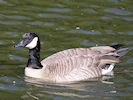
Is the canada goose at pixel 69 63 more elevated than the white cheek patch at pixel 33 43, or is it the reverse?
the white cheek patch at pixel 33 43

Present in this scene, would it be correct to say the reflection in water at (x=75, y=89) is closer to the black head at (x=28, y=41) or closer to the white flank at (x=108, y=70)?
the white flank at (x=108, y=70)

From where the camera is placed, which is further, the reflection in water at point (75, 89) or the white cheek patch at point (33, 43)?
the white cheek patch at point (33, 43)

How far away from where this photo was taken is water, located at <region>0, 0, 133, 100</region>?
1291cm

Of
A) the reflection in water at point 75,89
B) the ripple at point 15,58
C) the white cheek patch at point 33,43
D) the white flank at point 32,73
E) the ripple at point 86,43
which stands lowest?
the reflection in water at point 75,89

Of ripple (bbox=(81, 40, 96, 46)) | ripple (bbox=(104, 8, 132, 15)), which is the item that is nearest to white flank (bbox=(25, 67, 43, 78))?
ripple (bbox=(81, 40, 96, 46))

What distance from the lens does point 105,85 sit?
531 inches

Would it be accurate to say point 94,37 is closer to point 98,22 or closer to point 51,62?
point 98,22

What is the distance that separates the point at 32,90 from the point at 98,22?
16.2 ft

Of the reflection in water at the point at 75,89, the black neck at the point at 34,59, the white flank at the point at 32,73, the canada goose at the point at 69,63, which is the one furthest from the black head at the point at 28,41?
the reflection in water at the point at 75,89

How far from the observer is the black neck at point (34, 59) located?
14.0 m

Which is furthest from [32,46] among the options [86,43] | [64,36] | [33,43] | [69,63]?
[64,36]

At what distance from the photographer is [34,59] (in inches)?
552

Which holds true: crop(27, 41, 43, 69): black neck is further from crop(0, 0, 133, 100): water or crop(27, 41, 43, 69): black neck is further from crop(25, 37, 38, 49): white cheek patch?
crop(0, 0, 133, 100): water

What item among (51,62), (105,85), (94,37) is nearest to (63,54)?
(51,62)
